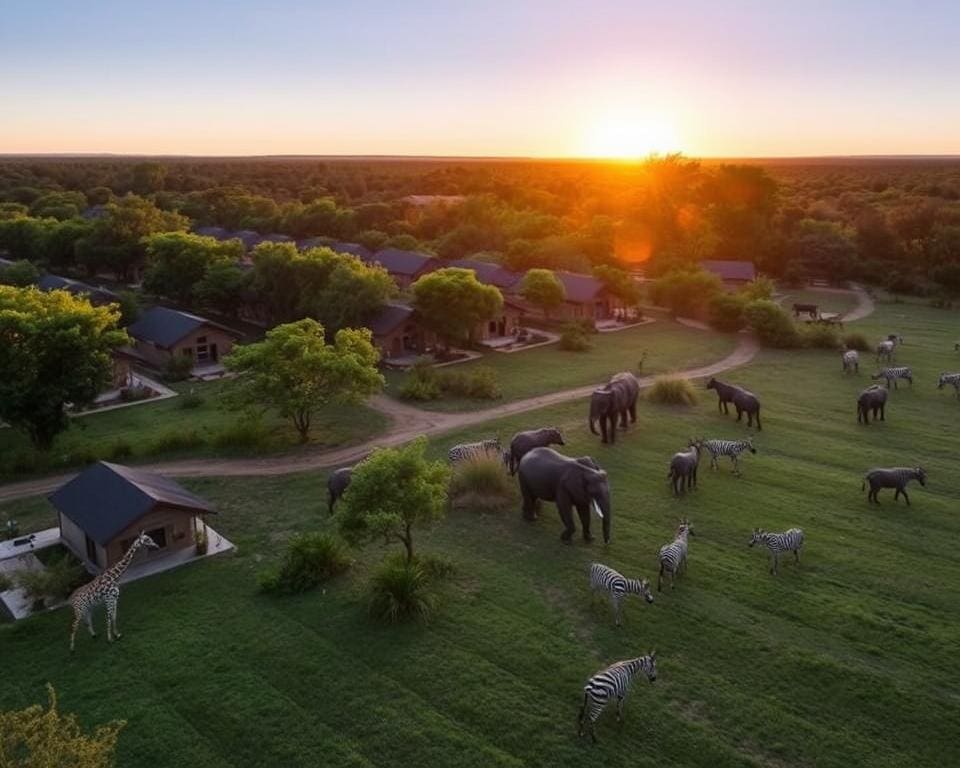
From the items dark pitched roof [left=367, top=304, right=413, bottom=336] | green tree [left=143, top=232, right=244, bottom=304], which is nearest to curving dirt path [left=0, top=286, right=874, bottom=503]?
dark pitched roof [left=367, top=304, right=413, bottom=336]

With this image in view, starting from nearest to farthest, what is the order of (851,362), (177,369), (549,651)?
1. (549,651)
2. (851,362)
3. (177,369)

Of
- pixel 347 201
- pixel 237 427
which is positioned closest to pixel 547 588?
pixel 237 427

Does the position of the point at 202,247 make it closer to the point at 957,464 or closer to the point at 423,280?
the point at 423,280

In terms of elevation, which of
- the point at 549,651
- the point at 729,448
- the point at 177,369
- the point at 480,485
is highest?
the point at 729,448

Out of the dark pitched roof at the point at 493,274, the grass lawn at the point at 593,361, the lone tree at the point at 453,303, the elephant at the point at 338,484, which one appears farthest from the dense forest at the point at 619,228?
the elephant at the point at 338,484

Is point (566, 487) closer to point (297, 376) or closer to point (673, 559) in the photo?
point (673, 559)

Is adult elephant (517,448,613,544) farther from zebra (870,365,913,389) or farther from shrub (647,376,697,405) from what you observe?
zebra (870,365,913,389)

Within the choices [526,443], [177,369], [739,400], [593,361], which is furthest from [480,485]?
[177,369]

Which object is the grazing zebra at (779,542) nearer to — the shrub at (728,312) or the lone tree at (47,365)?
the lone tree at (47,365)
